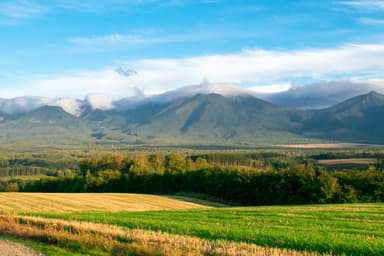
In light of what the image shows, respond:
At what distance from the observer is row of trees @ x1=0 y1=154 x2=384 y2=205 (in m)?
70.8

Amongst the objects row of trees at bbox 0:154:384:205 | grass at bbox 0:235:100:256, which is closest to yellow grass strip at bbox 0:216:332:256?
grass at bbox 0:235:100:256

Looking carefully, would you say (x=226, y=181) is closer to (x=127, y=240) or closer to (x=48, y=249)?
(x=127, y=240)

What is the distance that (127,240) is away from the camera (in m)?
16.8

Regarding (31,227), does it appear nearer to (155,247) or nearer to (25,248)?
(25,248)

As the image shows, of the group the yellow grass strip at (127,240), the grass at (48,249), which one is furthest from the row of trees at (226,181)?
the grass at (48,249)

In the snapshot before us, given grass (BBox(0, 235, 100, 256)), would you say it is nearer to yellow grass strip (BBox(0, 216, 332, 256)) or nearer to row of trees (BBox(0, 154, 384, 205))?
yellow grass strip (BBox(0, 216, 332, 256))

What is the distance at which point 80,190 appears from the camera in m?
97.1

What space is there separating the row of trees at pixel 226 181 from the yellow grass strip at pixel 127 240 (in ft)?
186

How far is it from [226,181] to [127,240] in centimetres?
6837

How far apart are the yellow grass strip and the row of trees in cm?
5681

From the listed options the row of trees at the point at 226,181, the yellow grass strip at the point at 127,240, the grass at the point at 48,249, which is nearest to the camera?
the yellow grass strip at the point at 127,240

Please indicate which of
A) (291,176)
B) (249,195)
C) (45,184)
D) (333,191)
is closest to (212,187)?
(249,195)

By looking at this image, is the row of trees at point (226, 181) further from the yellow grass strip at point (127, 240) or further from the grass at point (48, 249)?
the grass at point (48, 249)

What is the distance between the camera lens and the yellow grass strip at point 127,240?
14.4 m
